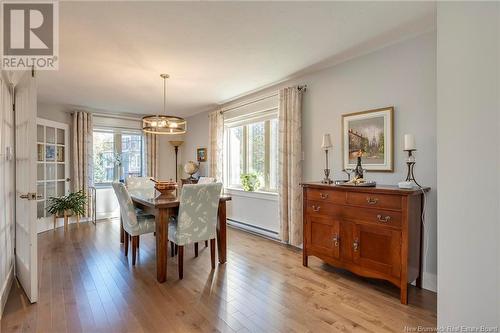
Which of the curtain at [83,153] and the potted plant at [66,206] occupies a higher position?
the curtain at [83,153]

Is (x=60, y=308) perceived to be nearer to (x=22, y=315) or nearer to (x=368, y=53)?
(x=22, y=315)

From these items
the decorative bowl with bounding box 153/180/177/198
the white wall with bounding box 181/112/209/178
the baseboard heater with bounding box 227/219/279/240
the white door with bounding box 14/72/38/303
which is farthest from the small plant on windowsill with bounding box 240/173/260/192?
the white door with bounding box 14/72/38/303

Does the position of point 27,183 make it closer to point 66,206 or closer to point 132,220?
point 132,220

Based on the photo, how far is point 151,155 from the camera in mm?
5957

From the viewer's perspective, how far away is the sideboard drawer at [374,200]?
7.02ft

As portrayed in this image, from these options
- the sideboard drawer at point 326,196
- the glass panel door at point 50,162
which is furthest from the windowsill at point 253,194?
the glass panel door at point 50,162

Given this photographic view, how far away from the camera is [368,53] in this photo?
2725 millimetres

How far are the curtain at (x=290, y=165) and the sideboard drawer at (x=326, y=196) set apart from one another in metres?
0.60

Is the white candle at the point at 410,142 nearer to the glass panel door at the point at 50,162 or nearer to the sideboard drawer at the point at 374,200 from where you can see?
the sideboard drawer at the point at 374,200

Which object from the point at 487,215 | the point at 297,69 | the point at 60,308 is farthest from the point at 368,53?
the point at 60,308

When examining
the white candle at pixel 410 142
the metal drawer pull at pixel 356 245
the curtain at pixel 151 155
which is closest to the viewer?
the white candle at pixel 410 142

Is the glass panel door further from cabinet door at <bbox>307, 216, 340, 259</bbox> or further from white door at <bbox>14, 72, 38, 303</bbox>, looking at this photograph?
cabinet door at <bbox>307, 216, 340, 259</bbox>

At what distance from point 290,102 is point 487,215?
2.61 meters

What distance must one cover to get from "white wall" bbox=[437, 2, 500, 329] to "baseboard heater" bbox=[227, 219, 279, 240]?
8.83 ft
